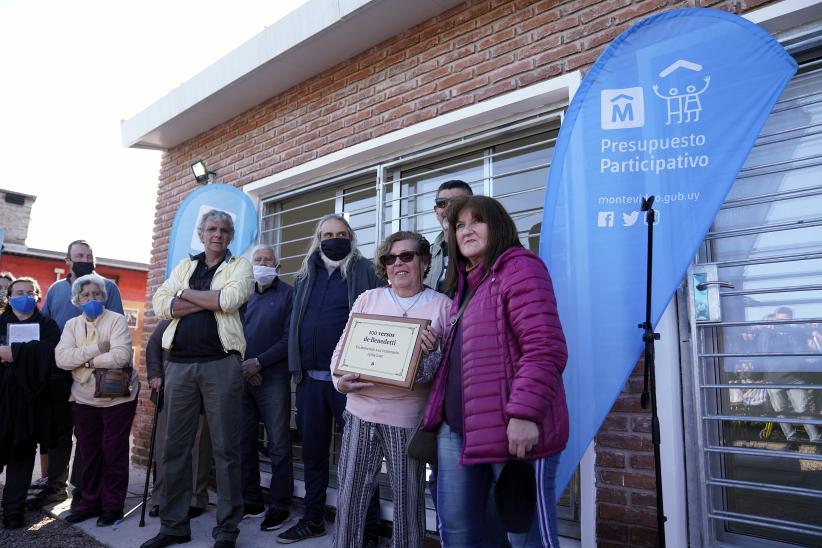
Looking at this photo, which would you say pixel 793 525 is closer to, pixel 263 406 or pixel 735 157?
pixel 735 157

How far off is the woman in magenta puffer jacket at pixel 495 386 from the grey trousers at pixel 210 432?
1609 mm

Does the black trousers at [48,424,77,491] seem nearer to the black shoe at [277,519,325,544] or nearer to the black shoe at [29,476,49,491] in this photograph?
the black shoe at [29,476,49,491]

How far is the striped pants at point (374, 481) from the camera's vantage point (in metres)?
2.24

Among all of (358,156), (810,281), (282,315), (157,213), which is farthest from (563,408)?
(157,213)

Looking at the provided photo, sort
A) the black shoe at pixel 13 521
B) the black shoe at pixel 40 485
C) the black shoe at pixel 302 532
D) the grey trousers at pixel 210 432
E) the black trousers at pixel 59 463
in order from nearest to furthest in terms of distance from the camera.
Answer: the grey trousers at pixel 210 432 → the black shoe at pixel 302 532 → the black shoe at pixel 13 521 → the black trousers at pixel 59 463 → the black shoe at pixel 40 485

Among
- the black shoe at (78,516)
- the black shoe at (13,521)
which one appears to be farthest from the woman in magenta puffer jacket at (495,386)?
the black shoe at (13,521)

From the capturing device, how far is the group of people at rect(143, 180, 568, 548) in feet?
5.84

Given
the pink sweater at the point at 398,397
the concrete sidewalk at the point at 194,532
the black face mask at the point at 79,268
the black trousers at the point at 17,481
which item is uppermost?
the black face mask at the point at 79,268

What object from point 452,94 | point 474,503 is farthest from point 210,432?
point 452,94

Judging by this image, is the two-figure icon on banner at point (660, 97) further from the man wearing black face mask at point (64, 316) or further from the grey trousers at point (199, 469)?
the man wearing black face mask at point (64, 316)

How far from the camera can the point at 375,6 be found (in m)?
3.83

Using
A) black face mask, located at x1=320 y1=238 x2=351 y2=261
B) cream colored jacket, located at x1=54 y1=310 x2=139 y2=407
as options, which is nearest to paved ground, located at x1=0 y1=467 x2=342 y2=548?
cream colored jacket, located at x1=54 y1=310 x2=139 y2=407

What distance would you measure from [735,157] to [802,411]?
3.89 ft

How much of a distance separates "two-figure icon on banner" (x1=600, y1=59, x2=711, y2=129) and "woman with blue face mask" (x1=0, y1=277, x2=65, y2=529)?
4.00 metres
